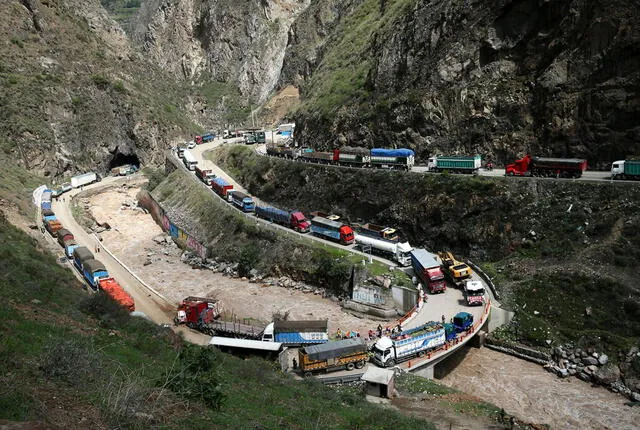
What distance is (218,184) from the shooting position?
7662cm

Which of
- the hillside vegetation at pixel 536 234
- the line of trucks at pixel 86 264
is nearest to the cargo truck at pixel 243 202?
the hillside vegetation at pixel 536 234

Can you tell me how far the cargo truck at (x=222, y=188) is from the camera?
7419 centimetres

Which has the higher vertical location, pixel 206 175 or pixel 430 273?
pixel 206 175

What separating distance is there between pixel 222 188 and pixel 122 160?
50642 millimetres

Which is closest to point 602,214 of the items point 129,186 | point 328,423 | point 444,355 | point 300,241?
point 444,355

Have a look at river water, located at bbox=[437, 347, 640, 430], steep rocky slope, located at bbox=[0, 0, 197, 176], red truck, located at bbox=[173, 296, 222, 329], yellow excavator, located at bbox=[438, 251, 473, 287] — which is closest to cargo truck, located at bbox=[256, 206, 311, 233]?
red truck, located at bbox=[173, 296, 222, 329]

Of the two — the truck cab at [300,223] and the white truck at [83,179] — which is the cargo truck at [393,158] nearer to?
the truck cab at [300,223]

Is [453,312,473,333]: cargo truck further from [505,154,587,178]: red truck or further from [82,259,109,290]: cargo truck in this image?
[82,259,109,290]: cargo truck

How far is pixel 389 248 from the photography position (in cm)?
5069

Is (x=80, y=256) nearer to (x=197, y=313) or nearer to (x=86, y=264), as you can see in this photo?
(x=86, y=264)

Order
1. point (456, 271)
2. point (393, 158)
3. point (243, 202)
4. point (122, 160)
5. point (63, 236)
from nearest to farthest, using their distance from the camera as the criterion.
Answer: point (456, 271) < point (393, 158) < point (63, 236) < point (243, 202) < point (122, 160)

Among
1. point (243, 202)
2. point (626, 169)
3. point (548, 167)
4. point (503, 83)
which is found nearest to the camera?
point (626, 169)

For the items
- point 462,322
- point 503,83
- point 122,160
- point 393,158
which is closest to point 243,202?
point 393,158

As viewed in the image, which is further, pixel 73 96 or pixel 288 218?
pixel 73 96
